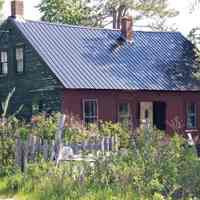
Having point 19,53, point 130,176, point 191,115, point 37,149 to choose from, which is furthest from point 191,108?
point 130,176

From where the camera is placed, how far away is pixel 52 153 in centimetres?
1527

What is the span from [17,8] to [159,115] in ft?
31.6

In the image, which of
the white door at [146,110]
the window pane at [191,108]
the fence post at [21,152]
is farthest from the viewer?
the window pane at [191,108]

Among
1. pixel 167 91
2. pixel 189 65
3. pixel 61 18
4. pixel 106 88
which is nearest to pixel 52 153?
pixel 106 88

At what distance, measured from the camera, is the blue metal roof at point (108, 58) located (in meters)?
32.0

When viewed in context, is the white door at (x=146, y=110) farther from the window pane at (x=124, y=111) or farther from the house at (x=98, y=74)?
the window pane at (x=124, y=111)

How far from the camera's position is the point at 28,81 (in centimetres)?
3428

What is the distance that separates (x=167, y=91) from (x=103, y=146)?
18.5m

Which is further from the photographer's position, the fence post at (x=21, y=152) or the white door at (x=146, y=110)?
the white door at (x=146, y=110)

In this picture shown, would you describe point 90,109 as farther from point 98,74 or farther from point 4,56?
point 4,56

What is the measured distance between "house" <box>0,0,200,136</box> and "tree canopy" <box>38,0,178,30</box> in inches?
722

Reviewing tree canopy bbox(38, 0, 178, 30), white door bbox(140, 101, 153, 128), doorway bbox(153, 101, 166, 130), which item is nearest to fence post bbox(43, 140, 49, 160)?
white door bbox(140, 101, 153, 128)

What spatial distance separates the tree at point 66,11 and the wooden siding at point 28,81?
18.8 m

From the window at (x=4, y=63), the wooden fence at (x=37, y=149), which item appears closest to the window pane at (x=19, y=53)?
the window at (x=4, y=63)
